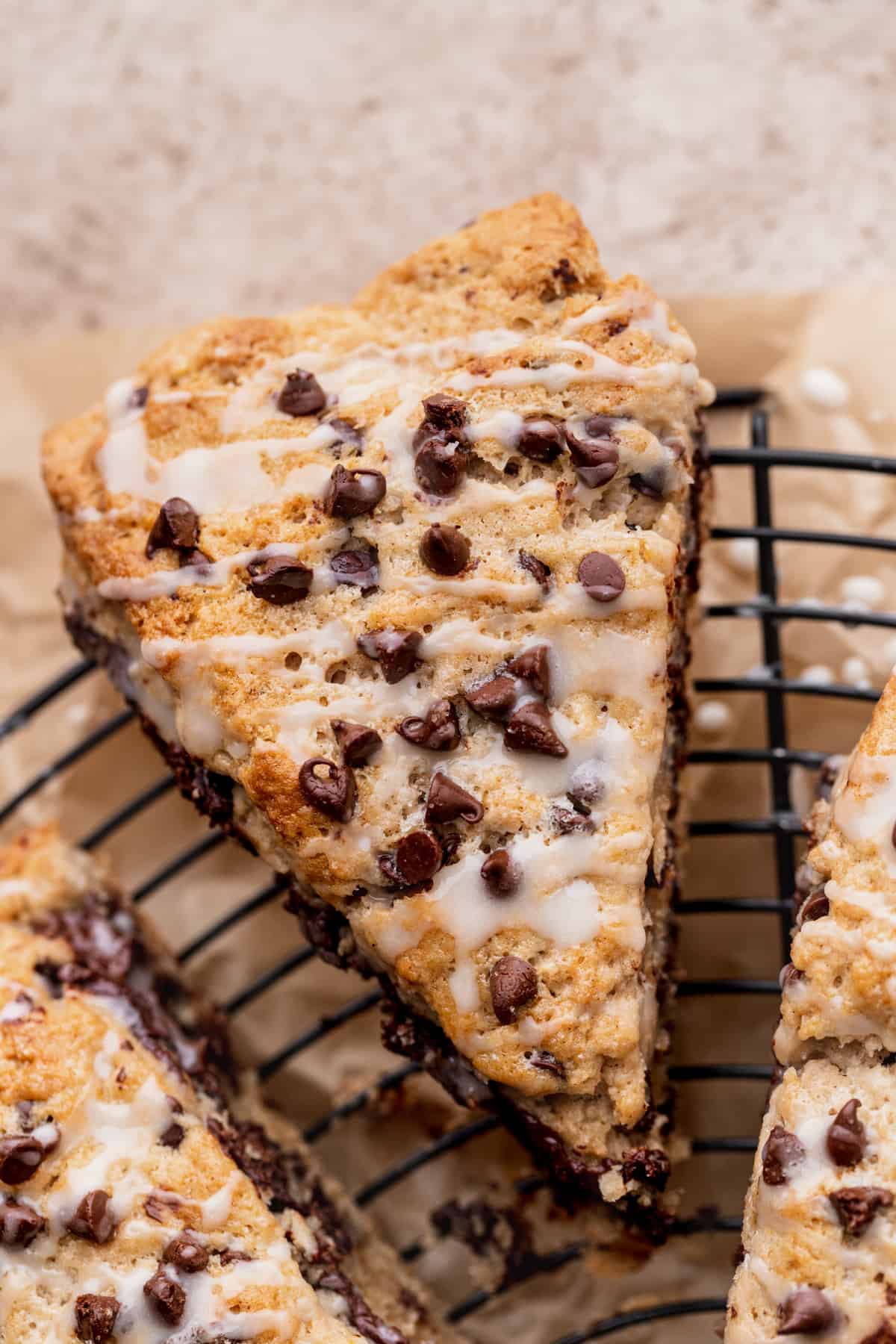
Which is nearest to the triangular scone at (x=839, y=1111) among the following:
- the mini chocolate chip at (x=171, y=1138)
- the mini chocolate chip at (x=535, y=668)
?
the mini chocolate chip at (x=535, y=668)

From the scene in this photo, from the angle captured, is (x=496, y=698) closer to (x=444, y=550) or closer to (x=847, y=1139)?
(x=444, y=550)

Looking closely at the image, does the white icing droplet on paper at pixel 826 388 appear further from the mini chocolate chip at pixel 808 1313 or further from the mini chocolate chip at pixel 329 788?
the mini chocolate chip at pixel 808 1313

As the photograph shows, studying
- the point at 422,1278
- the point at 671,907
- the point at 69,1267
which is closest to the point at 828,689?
the point at 671,907

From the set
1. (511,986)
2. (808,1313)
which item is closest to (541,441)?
(511,986)

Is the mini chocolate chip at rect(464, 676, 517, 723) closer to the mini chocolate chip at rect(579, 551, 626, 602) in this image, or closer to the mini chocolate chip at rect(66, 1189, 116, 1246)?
the mini chocolate chip at rect(579, 551, 626, 602)

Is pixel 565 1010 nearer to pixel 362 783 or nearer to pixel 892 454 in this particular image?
pixel 362 783
